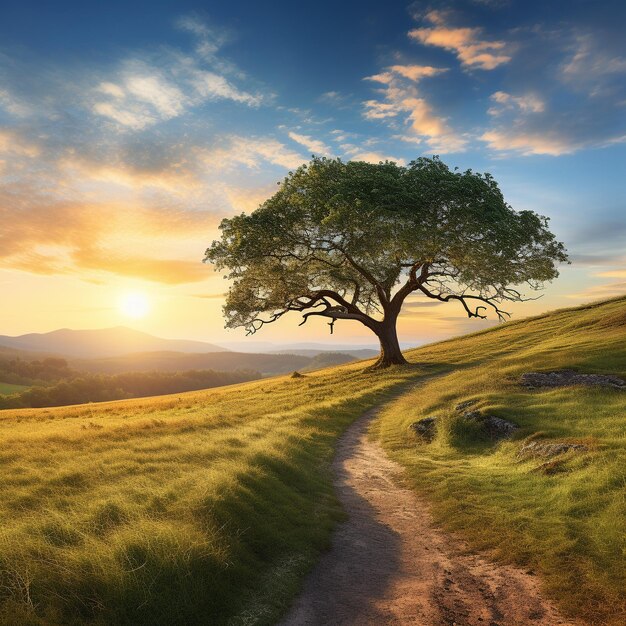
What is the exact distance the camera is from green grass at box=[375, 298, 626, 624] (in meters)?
8.16

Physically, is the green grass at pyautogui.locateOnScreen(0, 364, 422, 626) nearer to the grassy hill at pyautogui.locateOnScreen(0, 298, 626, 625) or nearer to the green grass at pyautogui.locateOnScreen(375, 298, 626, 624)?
the grassy hill at pyautogui.locateOnScreen(0, 298, 626, 625)

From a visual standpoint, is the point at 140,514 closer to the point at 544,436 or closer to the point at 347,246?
the point at 544,436

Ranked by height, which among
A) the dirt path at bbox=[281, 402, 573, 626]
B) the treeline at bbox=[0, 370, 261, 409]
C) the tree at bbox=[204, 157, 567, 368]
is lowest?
the treeline at bbox=[0, 370, 261, 409]

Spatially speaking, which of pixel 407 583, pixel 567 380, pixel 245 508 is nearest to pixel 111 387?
pixel 567 380

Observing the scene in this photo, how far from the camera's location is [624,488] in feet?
33.7

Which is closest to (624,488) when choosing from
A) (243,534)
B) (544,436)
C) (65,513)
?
(544,436)

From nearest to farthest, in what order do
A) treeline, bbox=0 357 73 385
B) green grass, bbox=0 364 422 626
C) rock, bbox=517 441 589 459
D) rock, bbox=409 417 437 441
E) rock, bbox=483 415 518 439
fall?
1. green grass, bbox=0 364 422 626
2. rock, bbox=517 441 589 459
3. rock, bbox=483 415 518 439
4. rock, bbox=409 417 437 441
5. treeline, bbox=0 357 73 385

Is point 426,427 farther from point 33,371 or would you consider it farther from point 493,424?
point 33,371

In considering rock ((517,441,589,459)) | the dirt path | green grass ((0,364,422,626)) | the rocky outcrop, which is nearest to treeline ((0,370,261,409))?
green grass ((0,364,422,626))

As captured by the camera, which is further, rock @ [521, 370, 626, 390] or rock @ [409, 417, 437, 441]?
rock @ [521, 370, 626, 390]

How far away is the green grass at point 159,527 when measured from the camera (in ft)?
21.0

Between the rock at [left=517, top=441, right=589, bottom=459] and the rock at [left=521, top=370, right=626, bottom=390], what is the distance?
10.8 m

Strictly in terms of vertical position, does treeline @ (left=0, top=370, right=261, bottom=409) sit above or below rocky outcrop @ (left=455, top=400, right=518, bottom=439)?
below

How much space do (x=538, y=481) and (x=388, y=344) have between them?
3297cm
